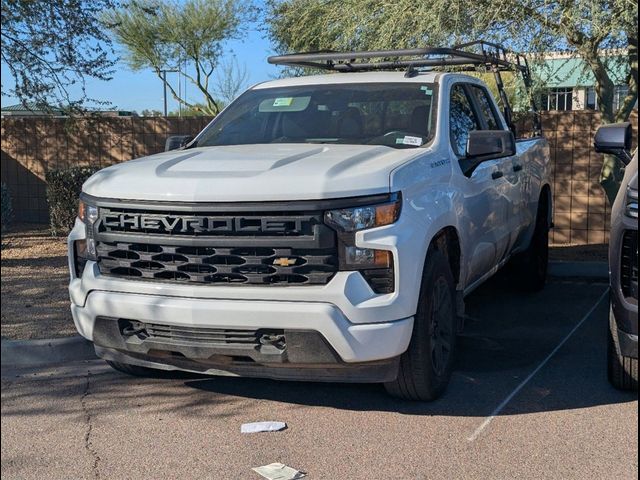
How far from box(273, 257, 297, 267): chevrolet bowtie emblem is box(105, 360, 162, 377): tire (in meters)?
1.70

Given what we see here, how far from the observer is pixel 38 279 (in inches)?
316

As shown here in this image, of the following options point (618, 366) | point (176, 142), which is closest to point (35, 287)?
point (176, 142)

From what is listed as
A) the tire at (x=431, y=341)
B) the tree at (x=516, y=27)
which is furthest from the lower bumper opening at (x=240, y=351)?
the tree at (x=516, y=27)

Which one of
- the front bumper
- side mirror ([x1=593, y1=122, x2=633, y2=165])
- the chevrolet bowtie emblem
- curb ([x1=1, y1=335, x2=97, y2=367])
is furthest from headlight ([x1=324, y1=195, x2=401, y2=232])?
curb ([x1=1, y1=335, x2=97, y2=367])

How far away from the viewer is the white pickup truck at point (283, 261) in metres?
4.04

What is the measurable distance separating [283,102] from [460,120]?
1.35 metres

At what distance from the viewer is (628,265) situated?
4.36 meters

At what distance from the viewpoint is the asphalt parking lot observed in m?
3.90

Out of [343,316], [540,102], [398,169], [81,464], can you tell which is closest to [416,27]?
[540,102]

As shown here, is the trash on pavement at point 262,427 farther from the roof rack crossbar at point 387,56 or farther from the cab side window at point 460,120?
the roof rack crossbar at point 387,56

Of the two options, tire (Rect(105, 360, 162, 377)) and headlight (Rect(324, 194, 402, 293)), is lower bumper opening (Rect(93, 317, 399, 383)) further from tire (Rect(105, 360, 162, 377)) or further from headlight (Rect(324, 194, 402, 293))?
tire (Rect(105, 360, 162, 377))

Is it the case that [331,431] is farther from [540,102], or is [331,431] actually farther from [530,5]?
[540,102]

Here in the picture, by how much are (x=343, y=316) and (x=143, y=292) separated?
1130 millimetres

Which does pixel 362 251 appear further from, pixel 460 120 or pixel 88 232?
pixel 460 120
